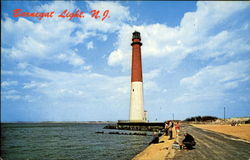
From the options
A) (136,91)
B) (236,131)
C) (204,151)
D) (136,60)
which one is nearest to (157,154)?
(204,151)

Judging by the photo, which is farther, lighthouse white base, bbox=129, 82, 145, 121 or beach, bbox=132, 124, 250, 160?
lighthouse white base, bbox=129, 82, 145, 121

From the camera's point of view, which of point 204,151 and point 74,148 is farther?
point 74,148

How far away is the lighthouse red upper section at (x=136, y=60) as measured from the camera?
40.3m

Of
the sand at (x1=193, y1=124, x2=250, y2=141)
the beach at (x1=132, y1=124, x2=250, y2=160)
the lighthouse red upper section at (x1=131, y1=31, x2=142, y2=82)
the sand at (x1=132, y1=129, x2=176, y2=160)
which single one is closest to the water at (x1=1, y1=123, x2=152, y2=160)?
the sand at (x1=132, y1=129, x2=176, y2=160)

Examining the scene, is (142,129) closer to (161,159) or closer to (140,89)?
(140,89)

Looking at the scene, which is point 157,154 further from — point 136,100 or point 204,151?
point 136,100

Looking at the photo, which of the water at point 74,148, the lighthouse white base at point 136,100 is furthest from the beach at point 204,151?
the lighthouse white base at point 136,100

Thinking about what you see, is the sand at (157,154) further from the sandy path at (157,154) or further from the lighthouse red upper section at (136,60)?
the lighthouse red upper section at (136,60)

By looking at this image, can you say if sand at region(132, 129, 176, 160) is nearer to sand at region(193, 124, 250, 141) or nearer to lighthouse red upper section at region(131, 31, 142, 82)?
sand at region(193, 124, 250, 141)

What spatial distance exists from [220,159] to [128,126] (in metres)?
37.7

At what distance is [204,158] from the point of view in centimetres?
964

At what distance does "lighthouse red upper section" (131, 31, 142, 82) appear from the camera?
4034cm

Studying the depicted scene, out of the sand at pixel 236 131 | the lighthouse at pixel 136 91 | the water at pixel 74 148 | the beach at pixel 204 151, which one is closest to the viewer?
the beach at pixel 204 151

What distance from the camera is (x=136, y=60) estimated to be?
41.0 meters
